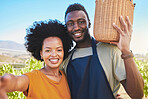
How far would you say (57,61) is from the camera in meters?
1.79

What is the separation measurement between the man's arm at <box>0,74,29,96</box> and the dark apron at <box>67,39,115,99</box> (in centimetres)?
53

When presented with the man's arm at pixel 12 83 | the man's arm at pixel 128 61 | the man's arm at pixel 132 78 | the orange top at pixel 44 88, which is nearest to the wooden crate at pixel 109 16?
the man's arm at pixel 128 61

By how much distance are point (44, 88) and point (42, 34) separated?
64 cm

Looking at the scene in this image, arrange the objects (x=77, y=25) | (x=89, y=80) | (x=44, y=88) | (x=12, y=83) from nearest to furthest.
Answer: (x=12, y=83) < (x=44, y=88) < (x=89, y=80) < (x=77, y=25)

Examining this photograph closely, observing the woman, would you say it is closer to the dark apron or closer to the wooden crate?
the dark apron

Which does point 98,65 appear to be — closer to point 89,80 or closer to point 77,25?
point 89,80

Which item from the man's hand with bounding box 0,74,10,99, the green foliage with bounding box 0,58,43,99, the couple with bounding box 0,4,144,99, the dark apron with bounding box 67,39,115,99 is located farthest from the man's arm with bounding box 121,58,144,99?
the green foliage with bounding box 0,58,43,99

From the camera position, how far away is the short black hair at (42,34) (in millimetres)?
1930

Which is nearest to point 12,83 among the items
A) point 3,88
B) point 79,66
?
point 3,88

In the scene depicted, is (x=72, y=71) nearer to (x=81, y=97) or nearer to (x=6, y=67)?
(x=81, y=97)

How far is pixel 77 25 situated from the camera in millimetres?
1857

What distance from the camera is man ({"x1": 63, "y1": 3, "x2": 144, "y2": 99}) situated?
4.89ft

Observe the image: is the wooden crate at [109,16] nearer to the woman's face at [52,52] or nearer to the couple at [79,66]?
the couple at [79,66]

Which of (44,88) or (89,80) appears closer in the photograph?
(44,88)
